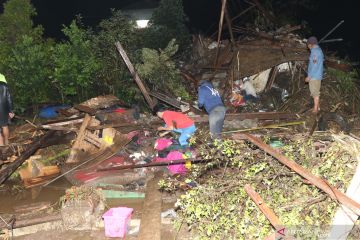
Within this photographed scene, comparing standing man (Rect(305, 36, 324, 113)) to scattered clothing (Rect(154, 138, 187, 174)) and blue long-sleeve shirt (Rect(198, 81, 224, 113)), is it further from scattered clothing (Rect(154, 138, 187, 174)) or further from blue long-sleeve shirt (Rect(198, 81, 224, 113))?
scattered clothing (Rect(154, 138, 187, 174))

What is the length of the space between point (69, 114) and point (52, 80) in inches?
102

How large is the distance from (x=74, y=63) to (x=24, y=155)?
172 inches

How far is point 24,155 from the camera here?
8.13 metres

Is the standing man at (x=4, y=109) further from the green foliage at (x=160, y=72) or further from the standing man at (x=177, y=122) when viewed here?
the green foliage at (x=160, y=72)

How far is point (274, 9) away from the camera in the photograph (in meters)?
16.3

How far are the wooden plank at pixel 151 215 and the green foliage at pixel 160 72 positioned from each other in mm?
4932

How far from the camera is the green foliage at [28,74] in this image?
1152 cm

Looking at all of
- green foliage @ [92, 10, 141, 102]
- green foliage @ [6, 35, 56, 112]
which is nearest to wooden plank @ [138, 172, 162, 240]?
green foliage @ [92, 10, 141, 102]

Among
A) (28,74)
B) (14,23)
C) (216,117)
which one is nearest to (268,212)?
(216,117)

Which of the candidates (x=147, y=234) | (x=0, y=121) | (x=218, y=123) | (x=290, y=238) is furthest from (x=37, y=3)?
(x=290, y=238)

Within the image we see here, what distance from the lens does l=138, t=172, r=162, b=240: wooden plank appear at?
5.67 m

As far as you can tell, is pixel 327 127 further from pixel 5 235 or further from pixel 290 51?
pixel 5 235

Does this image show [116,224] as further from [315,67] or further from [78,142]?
[315,67]

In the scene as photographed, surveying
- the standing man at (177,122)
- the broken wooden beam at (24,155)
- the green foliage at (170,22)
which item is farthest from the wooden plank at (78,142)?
the green foliage at (170,22)
